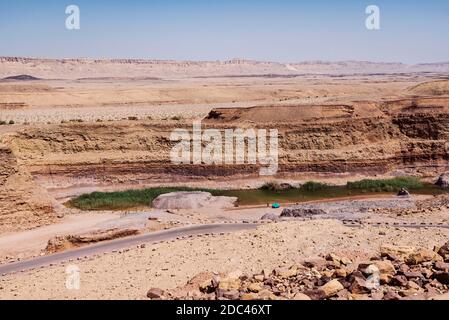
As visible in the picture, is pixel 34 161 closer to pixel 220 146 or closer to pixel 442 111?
pixel 220 146

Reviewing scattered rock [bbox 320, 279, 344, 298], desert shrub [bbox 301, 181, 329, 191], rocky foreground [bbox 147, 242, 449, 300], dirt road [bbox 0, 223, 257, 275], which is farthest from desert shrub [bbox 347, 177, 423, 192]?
scattered rock [bbox 320, 279, 344, 298]

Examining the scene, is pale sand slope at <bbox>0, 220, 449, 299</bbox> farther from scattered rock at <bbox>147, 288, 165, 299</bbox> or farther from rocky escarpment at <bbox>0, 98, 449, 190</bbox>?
rocky escarpment at <bbox>0, 98, 449, 190</bbox>

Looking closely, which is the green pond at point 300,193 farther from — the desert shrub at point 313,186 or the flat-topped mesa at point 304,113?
the flat-topped mesa at point 304,113

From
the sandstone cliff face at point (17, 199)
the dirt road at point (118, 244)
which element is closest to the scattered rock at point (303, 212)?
the dirt road at point (118, 244)

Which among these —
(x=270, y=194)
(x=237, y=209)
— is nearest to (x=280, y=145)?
(x=270, y=194)
